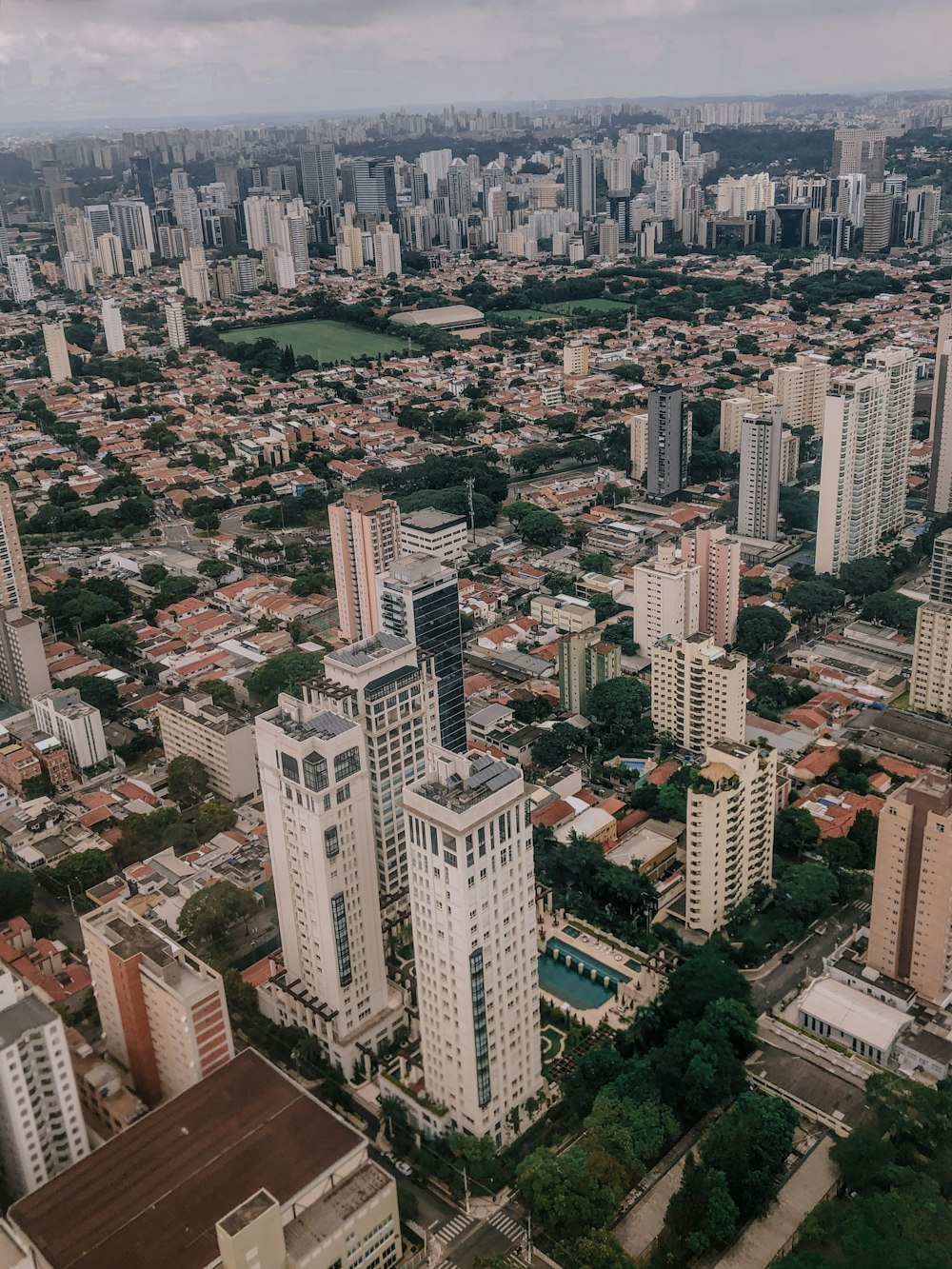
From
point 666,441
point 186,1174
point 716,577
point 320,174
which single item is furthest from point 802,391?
point 320,174

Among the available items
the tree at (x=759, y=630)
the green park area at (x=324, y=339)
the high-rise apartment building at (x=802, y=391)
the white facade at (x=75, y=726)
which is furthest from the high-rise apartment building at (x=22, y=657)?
the green park area at (x=324, y=339)

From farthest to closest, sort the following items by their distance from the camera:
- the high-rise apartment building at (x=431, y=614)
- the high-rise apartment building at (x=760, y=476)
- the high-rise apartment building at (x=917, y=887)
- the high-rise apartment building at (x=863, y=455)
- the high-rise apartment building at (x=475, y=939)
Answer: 1. the high-rise apartment building at (x=760, y=476)
2. the high-rise apartment building at (x=863, y=455)
3. the high-rise apartment building at (x=431, y=614)
4. the high-rise apartment building at (x=917, y=887)
5. the high-rise apartment building at (x=475, y=939)

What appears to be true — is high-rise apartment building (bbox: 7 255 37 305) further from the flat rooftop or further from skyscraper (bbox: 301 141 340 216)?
the flat rooftop

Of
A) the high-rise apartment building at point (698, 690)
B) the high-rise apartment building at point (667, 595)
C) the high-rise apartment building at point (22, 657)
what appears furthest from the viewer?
the high-rise apartment building at point (667, 595)

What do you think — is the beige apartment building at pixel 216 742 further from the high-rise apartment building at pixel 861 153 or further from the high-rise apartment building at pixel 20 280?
the high-rise apartment building at pixel 861 153

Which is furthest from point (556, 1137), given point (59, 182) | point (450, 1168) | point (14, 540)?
point (59, 182)
